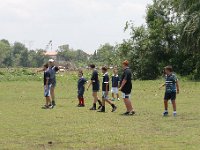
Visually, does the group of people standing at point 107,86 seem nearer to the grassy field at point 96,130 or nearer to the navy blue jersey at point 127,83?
the navy blue jersey at point 127,83

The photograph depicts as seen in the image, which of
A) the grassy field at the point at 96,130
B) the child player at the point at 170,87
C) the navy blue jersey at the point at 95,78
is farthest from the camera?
the navy blue jersey at the point at 95,78

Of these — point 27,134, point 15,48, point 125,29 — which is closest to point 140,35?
point 125,29

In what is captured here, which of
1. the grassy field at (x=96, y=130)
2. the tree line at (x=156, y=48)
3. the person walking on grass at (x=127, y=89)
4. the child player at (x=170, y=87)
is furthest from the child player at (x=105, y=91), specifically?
the tree line at (x=156, y=48)

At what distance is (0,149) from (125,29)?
44948 millimetres

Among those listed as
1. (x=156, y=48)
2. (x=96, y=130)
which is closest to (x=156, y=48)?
(x=156, y=48)

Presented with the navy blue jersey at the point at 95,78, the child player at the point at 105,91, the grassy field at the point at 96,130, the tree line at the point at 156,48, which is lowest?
the grassy field at the point at 96,130

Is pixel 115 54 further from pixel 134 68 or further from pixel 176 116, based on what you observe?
pixel 176 116

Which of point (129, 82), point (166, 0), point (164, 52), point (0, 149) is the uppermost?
point (166, 0)

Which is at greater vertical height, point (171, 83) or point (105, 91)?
point (171, 83)

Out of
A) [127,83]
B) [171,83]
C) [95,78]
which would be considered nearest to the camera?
[171,83]

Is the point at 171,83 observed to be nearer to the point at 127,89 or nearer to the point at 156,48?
the point at 127,89

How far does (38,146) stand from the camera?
10.5 m

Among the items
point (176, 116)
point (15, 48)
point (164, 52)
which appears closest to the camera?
point (176, 116)

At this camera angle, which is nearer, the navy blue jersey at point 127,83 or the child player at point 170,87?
the child player at point 170,87
